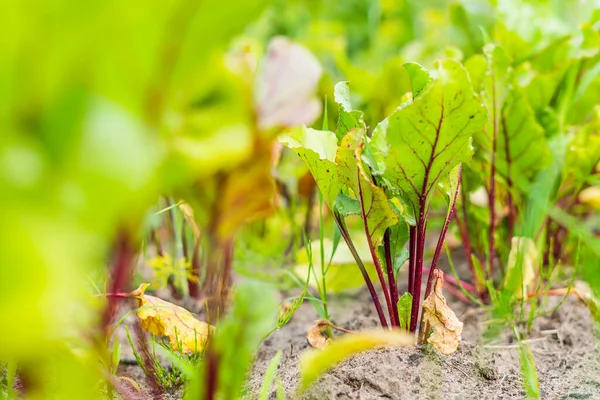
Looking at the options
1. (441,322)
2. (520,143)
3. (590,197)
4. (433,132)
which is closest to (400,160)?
(433,132)

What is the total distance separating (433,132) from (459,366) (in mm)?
411

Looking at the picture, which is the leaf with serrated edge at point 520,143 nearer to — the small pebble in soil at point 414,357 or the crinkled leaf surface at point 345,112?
the crinkled leaf surface at point 345,112

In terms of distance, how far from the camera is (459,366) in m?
1.02

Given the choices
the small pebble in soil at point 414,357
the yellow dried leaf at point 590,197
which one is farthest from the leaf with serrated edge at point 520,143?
the small pebble in soil at point 414,357

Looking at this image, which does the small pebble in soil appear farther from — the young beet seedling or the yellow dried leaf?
the yellow dried leaf

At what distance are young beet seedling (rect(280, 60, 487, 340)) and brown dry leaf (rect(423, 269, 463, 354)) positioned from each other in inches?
1.6

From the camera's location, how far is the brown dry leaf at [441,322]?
3.13 feet

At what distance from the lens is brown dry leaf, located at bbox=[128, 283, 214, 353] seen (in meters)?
0.97

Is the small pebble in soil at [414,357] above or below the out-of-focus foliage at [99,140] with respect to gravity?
below

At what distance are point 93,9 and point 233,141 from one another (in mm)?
165

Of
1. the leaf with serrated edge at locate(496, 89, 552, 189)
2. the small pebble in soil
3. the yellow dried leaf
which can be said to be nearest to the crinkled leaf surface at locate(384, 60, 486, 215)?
the small pebble in soil

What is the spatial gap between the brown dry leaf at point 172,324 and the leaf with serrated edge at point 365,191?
12.3 inches

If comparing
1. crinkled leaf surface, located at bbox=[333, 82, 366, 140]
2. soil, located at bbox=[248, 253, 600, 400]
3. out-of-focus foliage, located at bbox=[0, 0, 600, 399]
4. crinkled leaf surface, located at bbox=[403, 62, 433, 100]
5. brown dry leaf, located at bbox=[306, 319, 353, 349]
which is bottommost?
soil, located at bbox=[248, 253, 600, 400]

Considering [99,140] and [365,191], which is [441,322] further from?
[99,140]
